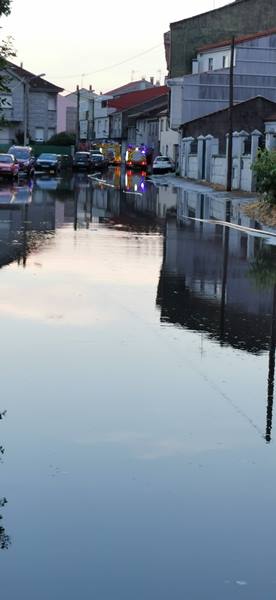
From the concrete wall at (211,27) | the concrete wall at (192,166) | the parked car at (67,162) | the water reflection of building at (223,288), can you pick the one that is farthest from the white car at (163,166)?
the water reflection of building at (223,288)

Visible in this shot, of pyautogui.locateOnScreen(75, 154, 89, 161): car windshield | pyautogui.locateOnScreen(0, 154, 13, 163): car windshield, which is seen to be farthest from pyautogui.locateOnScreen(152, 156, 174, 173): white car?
pyautogui.locateOnScreen(0, 154, 13, 163): car windshield

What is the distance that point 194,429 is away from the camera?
7914 mm

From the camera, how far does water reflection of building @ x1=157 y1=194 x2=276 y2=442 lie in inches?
478

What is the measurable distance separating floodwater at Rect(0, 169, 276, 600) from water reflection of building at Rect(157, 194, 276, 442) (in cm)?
5

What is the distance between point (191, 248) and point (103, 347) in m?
11.7

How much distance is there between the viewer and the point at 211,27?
8062cm

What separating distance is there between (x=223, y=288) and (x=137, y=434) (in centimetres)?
841

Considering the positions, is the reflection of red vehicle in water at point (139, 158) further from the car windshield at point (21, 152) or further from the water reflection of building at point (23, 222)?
the water reflection of building at point (23, 222)

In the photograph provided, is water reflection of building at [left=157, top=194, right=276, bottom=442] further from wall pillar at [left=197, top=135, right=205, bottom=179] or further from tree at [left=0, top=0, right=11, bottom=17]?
wall pillar at [left=197, top=135, right=205, bottom=179]

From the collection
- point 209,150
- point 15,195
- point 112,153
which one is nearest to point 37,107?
point 112,153

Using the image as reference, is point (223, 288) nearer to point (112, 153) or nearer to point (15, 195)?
point (15, 195)

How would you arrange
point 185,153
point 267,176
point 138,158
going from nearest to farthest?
1. point 267,176
2. point 185,153
3. point 138,158

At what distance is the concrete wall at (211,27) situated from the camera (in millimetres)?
80188

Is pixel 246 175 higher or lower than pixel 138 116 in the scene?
lower
